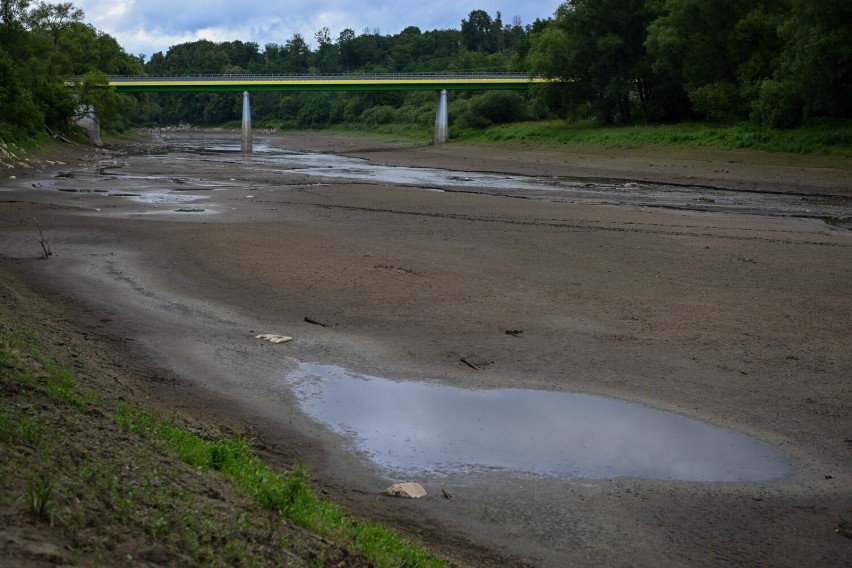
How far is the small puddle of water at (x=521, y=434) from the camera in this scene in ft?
30.8

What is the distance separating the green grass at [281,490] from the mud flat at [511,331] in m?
0.55

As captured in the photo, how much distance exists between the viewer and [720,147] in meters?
52.5

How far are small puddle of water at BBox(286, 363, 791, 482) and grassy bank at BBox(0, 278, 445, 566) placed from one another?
1.67 metres

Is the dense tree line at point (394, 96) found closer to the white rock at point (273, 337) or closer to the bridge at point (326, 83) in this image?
the bridge at point (326, 83)

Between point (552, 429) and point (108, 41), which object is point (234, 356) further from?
point (108, 41)

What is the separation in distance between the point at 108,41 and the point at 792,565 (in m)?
104

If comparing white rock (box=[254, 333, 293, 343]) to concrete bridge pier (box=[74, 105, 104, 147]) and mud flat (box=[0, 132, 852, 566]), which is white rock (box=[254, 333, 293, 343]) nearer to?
mud flat (box=[0, 132, 852, 566])

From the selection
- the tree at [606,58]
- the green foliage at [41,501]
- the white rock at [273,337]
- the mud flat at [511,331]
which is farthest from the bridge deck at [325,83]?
the green foliage at [41,501]

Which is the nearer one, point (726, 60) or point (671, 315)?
point (671, 315)

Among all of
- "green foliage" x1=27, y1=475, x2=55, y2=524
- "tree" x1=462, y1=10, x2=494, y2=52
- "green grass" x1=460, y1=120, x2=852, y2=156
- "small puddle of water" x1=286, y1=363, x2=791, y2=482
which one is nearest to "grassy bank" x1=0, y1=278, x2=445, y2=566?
"green foliage" x1=27, y1=475, x2=55, y2=524

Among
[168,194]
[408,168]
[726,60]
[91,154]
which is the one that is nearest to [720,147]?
[726,60]

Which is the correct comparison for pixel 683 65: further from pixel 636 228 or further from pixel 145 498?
pixel 145 498

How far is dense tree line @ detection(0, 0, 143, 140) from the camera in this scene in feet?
192

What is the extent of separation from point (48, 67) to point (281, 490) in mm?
78203
